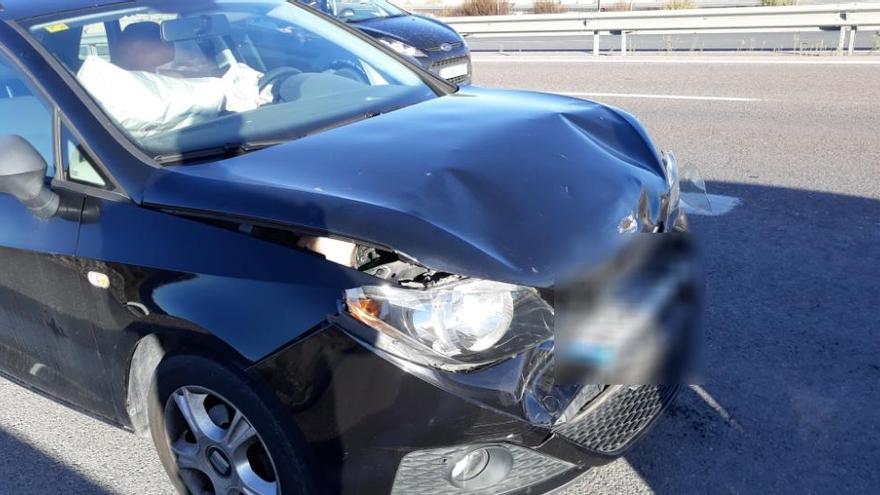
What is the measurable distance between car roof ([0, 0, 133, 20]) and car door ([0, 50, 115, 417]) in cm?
25

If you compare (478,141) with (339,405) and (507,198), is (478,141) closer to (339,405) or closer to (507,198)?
(507,198)

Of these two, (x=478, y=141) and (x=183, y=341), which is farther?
(x=478, y=141)

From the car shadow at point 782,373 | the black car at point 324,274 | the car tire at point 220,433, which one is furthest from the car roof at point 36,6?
the car shadow at point 782,373

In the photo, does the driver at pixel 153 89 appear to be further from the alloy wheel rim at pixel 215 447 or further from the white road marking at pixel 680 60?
the white road marking at pixel 680 60

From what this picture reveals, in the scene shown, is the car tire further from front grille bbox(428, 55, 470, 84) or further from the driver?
front grille bbox(428, 55, 470, 84)

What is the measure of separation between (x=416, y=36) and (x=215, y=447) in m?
7.97

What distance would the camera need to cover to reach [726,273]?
15.5 ft

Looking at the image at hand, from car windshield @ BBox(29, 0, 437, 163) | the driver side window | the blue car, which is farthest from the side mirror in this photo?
the blue car

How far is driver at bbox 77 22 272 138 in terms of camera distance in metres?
3.16

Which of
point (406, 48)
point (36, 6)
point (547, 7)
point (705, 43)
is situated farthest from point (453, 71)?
point (547, 7)

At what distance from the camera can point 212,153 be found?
3.06m

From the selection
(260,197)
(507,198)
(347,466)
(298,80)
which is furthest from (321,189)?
(298,80)

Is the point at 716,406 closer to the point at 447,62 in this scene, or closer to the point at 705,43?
the point at 447,62

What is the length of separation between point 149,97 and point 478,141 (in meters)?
1.25
